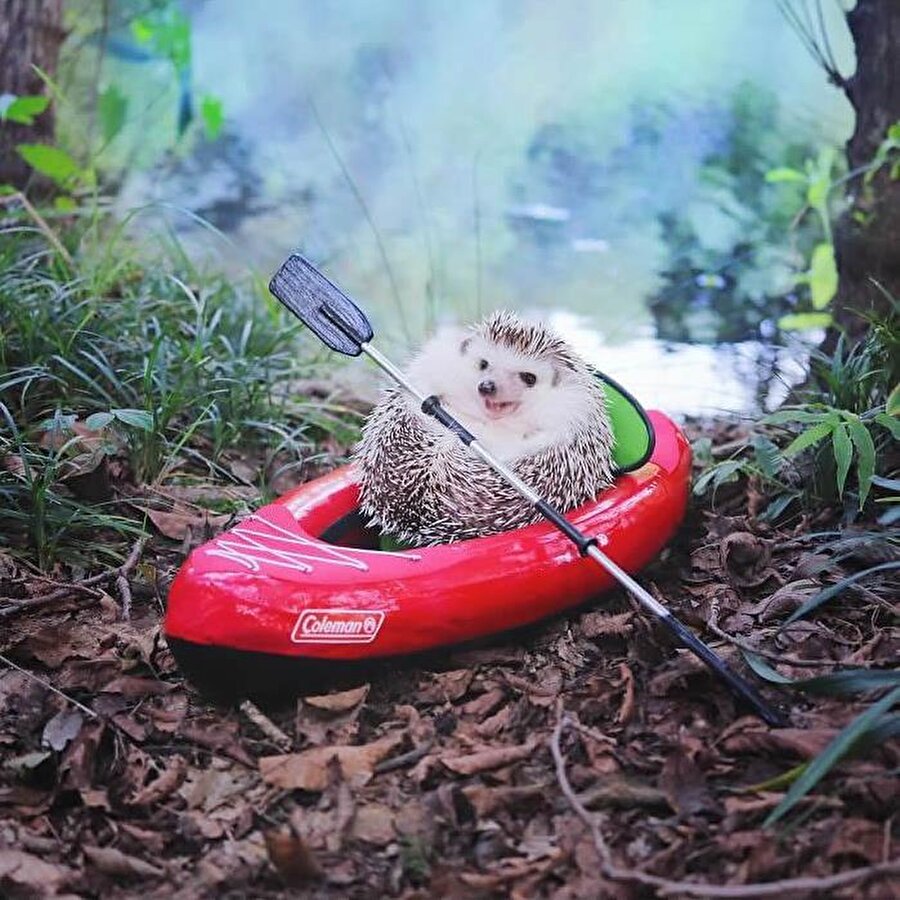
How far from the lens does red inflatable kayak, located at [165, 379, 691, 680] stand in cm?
216

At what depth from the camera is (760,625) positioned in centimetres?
249

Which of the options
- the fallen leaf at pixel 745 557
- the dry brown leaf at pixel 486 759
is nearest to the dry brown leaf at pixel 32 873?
the dry brown leaf at pixel 486 759

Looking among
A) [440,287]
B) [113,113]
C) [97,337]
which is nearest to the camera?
[97,337]

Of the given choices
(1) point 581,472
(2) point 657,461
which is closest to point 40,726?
(1) point 581,472

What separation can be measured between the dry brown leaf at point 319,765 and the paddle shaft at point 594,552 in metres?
0.58

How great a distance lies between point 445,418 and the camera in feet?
8.14

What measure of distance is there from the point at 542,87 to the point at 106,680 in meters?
4.09

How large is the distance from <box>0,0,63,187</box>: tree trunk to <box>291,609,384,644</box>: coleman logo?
325cm

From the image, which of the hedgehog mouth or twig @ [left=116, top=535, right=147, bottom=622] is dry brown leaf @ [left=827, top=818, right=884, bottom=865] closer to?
the hedgehog mouth

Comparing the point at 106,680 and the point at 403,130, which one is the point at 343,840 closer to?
the point at 106,680

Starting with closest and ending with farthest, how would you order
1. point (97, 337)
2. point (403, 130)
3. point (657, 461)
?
point (657, 461)
point (97, 337)
point (403, 130)

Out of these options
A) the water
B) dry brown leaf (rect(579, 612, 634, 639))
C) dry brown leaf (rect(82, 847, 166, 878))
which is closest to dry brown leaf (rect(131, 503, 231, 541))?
dry brown leaf (rect(579, 612, 634, 639))

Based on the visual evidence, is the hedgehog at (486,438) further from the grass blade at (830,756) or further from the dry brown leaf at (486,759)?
the grass blade at (830,756)

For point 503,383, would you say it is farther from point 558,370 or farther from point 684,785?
point 684,785
